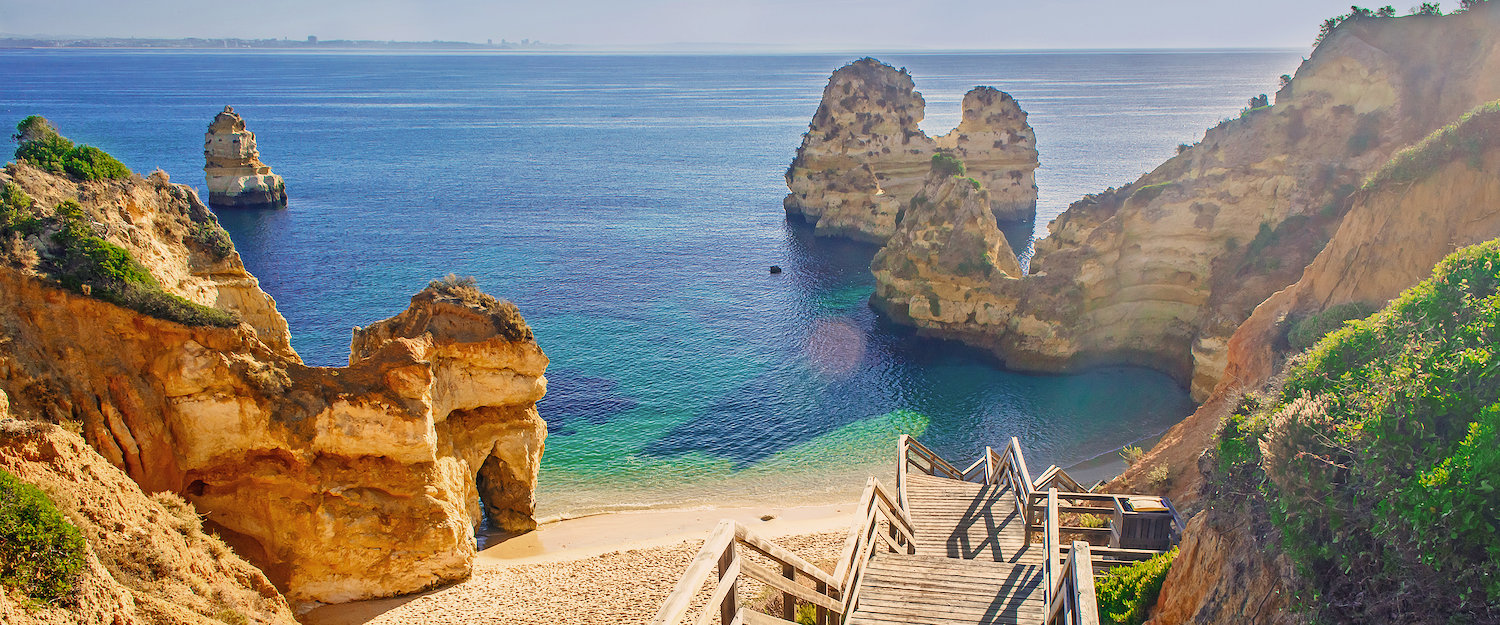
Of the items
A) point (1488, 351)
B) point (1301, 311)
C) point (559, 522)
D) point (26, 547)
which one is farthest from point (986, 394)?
point (26, 547)

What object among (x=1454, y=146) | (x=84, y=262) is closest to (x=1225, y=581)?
(x=1454, y=146)

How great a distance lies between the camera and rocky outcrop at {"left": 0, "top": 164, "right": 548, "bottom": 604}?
53.7 feet

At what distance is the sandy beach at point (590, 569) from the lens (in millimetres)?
18641

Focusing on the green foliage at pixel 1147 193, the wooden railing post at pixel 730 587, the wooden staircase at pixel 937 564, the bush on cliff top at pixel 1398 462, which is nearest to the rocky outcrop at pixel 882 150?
the green foliage at pixel 1147 193

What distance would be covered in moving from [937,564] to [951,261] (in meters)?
32.6

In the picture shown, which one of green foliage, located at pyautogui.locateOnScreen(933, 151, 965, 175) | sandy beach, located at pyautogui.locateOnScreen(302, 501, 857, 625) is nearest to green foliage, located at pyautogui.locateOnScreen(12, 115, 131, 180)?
sandy beach, located at pyautogui.locateOnScreen(302, 501, 857, 625)

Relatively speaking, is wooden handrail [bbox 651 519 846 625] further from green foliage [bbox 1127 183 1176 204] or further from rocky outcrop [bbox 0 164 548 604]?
green foliage [bbox 1127 183 1176 204]

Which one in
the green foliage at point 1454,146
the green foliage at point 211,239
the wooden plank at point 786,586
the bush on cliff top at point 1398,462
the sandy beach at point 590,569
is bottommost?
the sandy beach at point 590,569

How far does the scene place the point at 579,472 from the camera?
3133 cm

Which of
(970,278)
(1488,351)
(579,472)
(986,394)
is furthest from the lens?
(970,278)

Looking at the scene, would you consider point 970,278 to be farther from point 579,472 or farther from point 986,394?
point 579,472

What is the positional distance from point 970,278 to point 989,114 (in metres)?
33.2

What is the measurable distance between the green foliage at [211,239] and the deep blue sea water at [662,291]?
1241cm

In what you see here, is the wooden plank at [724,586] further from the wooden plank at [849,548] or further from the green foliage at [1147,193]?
the green foliage at [1147,193]
